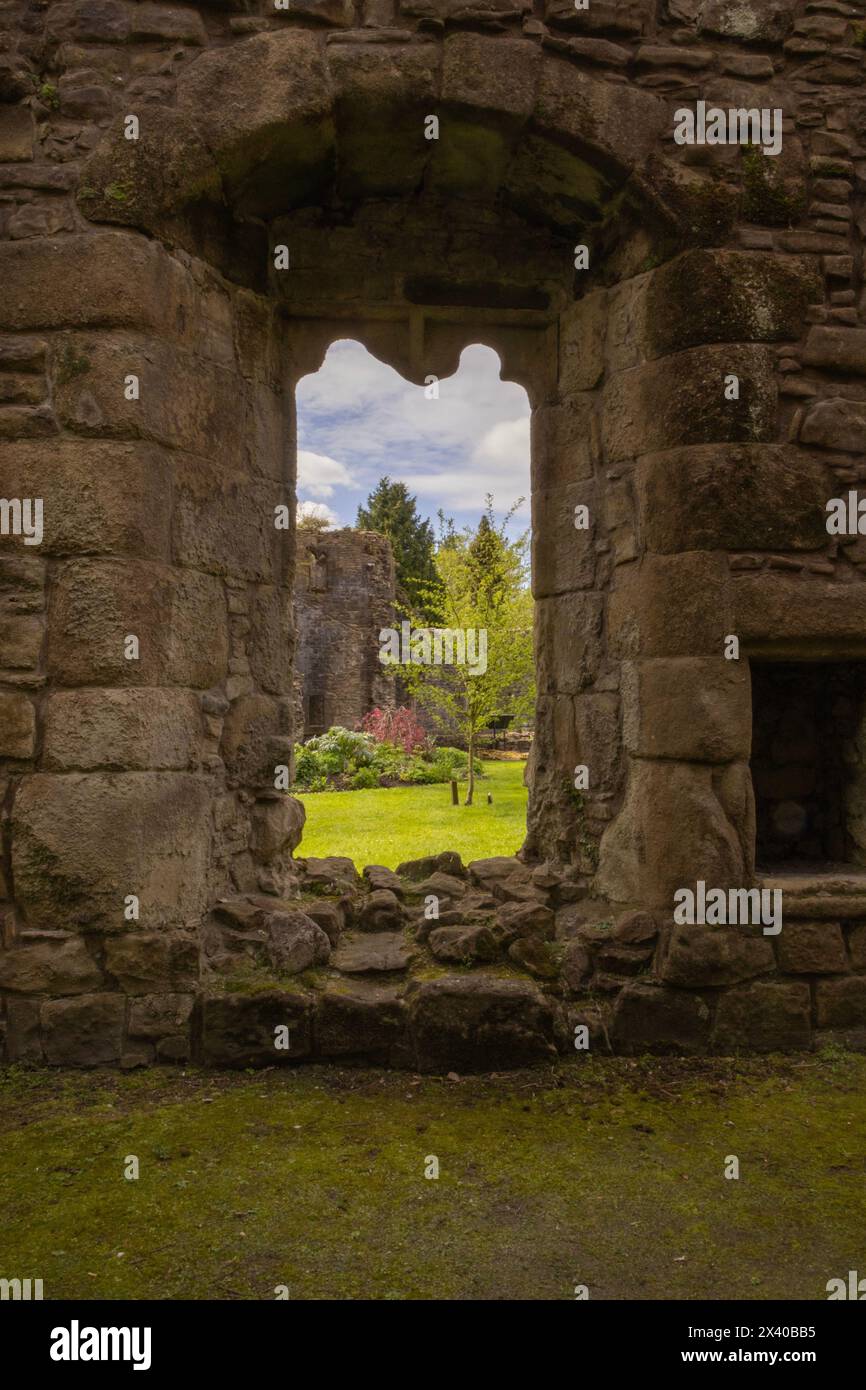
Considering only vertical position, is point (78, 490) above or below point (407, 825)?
above

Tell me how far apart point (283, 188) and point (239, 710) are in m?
2.23

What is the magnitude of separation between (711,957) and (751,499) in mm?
1772

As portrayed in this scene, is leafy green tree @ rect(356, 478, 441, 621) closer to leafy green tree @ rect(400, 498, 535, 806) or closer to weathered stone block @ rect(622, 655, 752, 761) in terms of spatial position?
leafy green tree @ rect(400, 498, 535, 806)

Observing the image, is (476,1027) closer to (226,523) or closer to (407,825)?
(226,523)

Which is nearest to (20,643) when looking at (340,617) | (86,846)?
(86,846)

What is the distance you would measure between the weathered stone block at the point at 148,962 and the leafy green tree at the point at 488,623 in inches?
285

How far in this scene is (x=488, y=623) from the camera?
454 inches

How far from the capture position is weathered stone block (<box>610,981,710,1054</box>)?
11.2 feet

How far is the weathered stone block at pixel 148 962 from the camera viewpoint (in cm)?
330

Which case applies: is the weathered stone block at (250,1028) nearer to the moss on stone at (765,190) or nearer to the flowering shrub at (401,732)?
the moss on stone at (765,190)

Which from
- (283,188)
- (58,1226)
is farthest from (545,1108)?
(283,188)

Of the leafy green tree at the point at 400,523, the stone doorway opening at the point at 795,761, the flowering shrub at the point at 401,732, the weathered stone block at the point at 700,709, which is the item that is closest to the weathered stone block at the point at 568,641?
the weathered stone block at the point at 700,709

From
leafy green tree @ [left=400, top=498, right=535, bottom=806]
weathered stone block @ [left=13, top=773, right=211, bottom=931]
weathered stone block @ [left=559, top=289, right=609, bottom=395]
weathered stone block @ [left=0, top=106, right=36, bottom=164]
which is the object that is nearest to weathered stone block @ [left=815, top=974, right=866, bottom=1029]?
weathered stone block @ [left=13, top=773, right=211, bottom=931]

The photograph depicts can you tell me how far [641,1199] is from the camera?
98.2 inches
